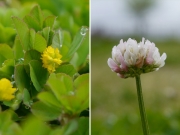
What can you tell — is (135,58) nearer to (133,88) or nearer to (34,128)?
(34,128)

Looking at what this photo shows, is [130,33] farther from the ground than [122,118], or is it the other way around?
[130,33]

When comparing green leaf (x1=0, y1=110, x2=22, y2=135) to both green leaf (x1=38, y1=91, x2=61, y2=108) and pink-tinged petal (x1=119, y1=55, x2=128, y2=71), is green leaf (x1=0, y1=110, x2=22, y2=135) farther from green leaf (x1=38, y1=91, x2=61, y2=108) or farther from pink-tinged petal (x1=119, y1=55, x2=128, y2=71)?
pink-tinged petal (x1=119, y1=55, x2=128, y2=71)

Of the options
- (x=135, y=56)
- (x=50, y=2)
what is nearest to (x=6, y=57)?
(x=135, y=56)

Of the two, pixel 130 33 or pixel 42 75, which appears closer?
pixel 42 75

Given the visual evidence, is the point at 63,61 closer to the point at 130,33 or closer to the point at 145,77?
the point at 130,33

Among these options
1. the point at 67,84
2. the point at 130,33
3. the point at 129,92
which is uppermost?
the point at 130,33
